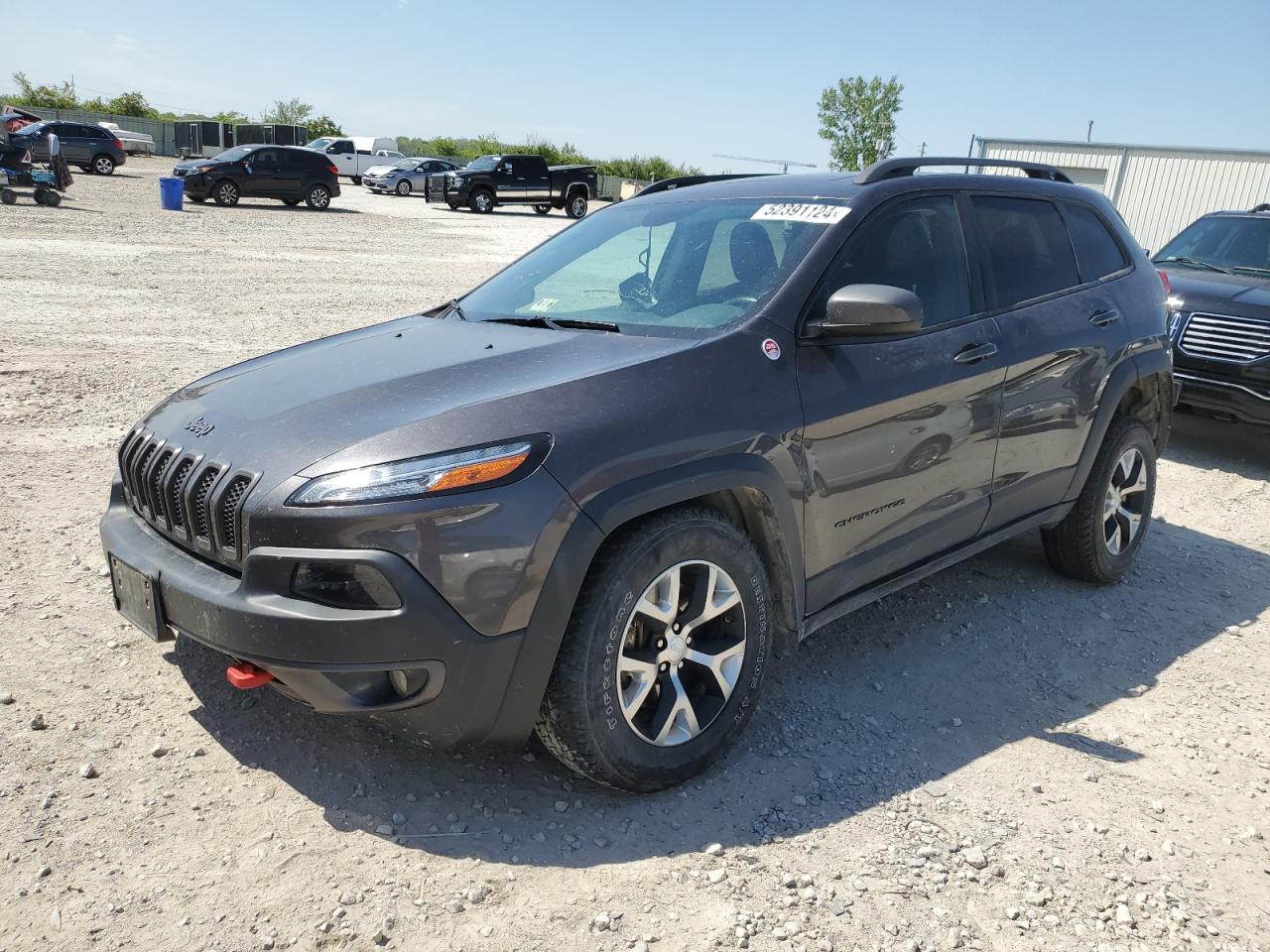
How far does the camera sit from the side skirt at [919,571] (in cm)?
348

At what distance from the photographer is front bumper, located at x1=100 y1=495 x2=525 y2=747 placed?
251 cm

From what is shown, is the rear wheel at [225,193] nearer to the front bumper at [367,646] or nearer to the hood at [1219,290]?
the hood at [1219,290]

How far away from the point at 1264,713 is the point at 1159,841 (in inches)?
48.3

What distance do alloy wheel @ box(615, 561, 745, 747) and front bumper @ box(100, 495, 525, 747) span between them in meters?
0.39

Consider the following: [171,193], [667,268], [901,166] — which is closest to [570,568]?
[667,268]

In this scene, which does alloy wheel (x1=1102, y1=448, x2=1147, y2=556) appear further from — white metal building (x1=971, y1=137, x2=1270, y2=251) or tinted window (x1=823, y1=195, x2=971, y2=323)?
white metal building (x1=971, y1=137, x2=1270, y2=251)

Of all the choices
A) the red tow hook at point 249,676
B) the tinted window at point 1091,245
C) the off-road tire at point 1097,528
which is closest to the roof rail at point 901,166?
the tinted window at point 1091,245

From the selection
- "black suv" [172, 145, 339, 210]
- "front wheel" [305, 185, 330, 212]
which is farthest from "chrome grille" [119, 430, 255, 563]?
"front wheel" [305, 185, 330, 212]

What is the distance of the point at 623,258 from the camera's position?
397cm

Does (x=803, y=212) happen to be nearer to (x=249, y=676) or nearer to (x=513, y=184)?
(x=249, y=676)

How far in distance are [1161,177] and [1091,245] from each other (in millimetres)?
23044

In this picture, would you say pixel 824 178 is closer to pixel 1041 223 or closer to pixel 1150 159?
pixel 1041 223

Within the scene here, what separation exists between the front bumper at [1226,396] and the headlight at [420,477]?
6754 mm

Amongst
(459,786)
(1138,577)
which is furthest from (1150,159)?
(459,786)
